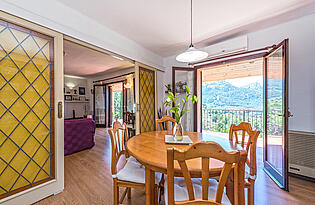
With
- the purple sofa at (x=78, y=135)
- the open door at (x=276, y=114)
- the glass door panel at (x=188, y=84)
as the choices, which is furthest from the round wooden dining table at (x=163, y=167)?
the purple sofa at (x=78, y=135)

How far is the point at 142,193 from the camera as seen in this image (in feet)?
5.98

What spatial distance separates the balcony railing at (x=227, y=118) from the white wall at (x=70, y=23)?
3.76 metres

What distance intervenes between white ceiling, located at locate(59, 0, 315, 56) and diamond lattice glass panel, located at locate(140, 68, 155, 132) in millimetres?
Answer: 1033

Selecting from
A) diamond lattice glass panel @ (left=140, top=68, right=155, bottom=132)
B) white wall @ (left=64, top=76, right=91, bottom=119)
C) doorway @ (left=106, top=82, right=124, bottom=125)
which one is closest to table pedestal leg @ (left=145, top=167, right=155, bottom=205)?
diamond lattice glass panel @ (left=140, top=68, right=155, bottom=132)

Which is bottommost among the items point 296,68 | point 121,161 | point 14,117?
point 121,161

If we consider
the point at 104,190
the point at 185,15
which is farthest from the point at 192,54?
the point at 104,190

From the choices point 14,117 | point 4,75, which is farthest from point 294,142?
point 4,75

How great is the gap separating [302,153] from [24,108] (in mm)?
4019

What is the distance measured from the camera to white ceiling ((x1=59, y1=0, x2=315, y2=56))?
6.40 ft

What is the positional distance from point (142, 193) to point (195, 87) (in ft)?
8.64

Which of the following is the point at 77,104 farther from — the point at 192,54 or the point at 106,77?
the point at 192,54

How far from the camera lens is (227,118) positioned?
5.03m

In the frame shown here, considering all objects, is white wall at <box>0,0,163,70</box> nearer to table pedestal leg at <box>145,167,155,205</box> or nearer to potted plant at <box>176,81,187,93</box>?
potted plant at <box>176,81,187,93</box>

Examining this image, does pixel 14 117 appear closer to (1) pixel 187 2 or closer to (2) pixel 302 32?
(1) pixel 187 2
